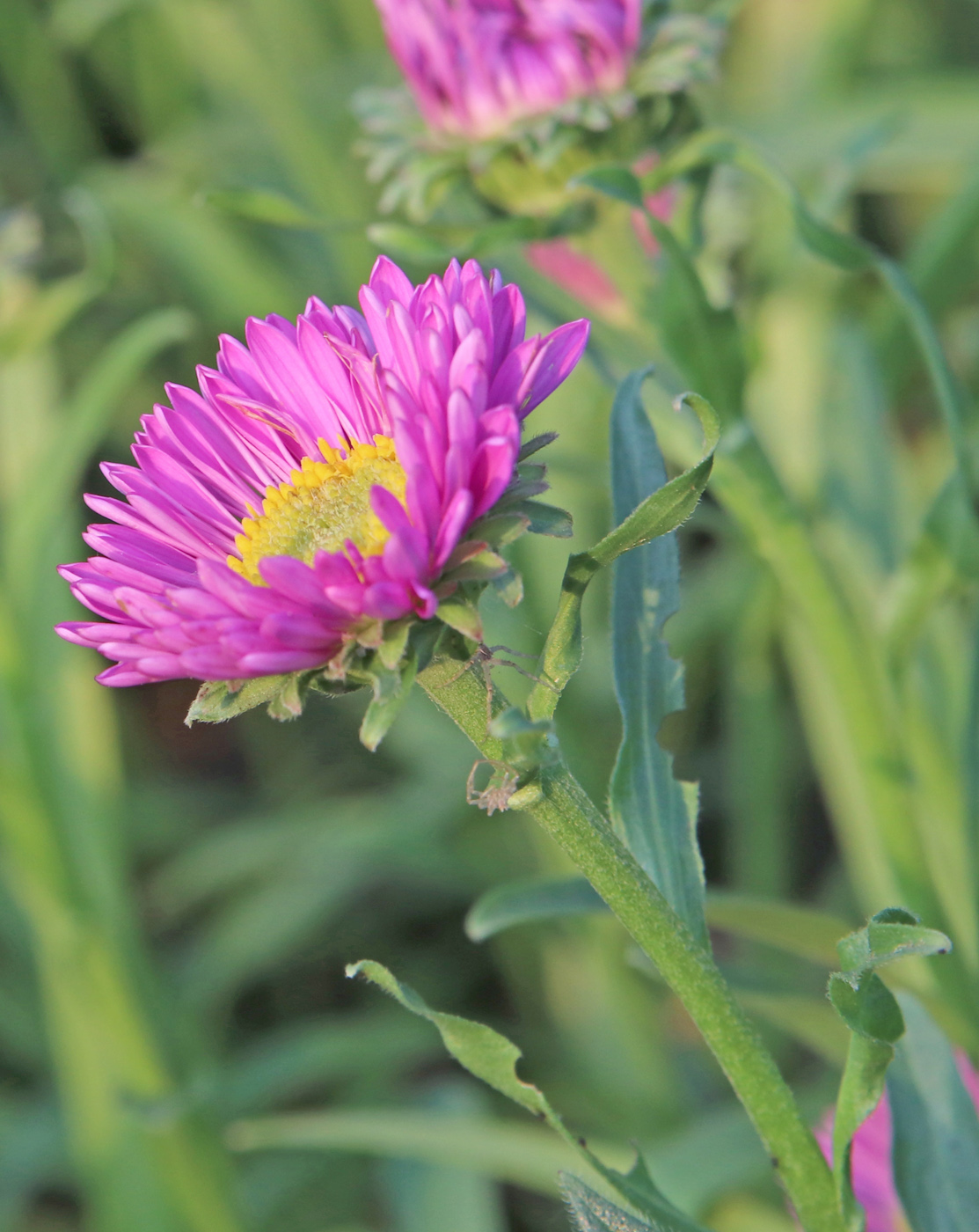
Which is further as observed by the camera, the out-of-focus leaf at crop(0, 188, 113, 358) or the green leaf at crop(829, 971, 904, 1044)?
the out-of-focus leaf at crop(0, 188, 113, 358)

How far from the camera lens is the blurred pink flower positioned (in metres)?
1.09

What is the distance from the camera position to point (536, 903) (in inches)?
25.4

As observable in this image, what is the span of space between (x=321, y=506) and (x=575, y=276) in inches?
26.4

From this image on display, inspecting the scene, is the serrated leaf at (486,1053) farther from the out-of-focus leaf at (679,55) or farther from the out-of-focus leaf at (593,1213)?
the out-of-focus leaf at (679,55)

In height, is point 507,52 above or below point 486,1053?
above

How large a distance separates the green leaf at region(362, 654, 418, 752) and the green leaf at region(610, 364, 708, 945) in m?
0.12

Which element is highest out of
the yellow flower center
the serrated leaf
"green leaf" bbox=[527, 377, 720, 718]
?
the yellow flower center

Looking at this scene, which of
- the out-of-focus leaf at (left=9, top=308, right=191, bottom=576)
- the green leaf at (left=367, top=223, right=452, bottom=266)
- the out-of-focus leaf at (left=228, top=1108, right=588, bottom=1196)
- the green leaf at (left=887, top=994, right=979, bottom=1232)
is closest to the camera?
the green leaf at (left=887, top=994, right=979, bottom=1232)

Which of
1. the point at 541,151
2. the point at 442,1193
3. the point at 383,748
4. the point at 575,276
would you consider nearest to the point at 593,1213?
the point at 541,151

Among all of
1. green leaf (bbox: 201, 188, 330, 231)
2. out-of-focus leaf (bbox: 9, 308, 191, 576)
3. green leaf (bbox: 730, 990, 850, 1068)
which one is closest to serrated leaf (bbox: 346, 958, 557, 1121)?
green leaf (bbox: 730, 990, 850, 1068)

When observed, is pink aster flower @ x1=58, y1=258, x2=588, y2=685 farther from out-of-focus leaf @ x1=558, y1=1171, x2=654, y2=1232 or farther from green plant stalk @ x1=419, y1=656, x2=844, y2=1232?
out-of-focus leaf @ x1=558, y1=1171, x2=654, y2=1232

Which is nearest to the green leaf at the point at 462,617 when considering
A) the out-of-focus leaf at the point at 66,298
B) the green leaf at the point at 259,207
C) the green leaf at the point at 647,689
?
the green leaf at the point at 647,689

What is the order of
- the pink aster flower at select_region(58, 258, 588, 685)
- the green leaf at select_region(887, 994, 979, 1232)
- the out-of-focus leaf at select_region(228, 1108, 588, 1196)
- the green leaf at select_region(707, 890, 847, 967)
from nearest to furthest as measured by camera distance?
the pink aster flower at select_region(58, 258, 588, 685) → the green leaf at select_region(887, 994, 979, 1232) → the green leaf at select_region(707, 890, 847, 967) → the out-of-focus leaf at select_region(228, 1108, 588, 1196)

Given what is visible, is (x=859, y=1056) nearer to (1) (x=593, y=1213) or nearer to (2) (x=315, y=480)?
(1) (x=593, y=1213)
